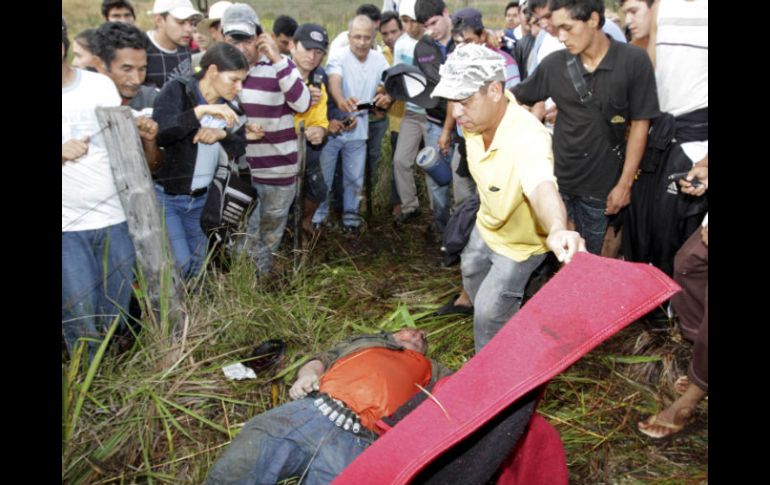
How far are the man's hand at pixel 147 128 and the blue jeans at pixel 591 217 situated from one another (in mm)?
2475

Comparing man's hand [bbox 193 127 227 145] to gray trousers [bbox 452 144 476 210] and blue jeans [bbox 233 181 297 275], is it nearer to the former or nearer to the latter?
blue jeans [bbox 233 181 297 275]

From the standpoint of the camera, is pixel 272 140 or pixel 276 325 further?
pixel 272 140

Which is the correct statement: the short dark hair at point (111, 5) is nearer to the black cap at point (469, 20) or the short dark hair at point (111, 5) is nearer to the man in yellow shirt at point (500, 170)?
the black cap at point (469, 20)

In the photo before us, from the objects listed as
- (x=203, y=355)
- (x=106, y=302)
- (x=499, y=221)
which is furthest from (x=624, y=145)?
(x=106, y=302)

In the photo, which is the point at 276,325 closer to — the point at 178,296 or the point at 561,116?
the point at 178,296

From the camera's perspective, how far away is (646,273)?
64.0 inches

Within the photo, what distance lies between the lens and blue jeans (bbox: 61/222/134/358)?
3.09 metres

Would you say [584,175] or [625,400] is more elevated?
[584,175]

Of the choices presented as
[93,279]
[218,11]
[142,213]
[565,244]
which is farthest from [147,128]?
[218,11]

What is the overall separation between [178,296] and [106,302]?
35 centimetres

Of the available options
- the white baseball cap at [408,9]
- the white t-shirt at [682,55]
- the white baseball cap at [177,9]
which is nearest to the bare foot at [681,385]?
the white t-shirt at [682,55]

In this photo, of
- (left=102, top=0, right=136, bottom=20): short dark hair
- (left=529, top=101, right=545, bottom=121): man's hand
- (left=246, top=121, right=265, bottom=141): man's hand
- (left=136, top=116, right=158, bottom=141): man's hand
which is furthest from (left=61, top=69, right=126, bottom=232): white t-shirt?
(left=529, top=101, right=545, bottom=121): man's hand

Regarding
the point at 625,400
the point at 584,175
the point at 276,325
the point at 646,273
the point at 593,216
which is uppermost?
the point at 646,273

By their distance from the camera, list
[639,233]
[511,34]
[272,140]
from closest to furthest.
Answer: [639,233] → [272,140] → [511,34]
